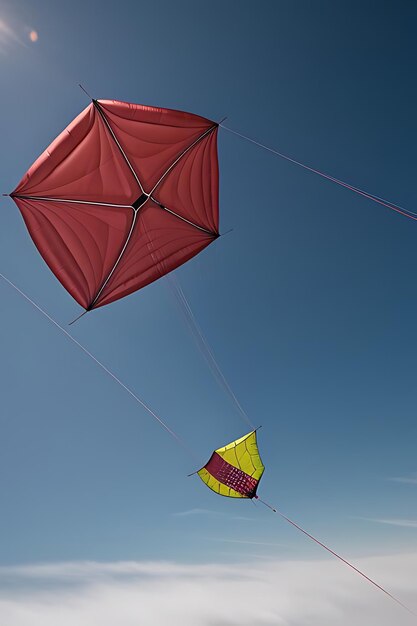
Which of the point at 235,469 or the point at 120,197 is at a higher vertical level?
the point at 120,197

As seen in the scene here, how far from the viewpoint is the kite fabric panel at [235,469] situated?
39.5 ft

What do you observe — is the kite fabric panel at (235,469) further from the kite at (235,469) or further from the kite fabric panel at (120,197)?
the kite fabric panel at (120,197)

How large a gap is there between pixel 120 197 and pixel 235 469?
9942 millimetres

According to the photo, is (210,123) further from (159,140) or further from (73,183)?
(73,183)

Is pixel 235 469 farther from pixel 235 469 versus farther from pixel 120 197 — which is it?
pixel 120 197

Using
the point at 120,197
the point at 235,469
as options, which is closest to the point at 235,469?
the point at 235,469

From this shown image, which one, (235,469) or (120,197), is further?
(120,197)

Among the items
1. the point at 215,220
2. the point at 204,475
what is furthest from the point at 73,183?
the point at 204,475

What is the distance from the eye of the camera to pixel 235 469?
12.4 m

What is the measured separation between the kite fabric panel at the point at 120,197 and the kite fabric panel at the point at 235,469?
21.9 feet

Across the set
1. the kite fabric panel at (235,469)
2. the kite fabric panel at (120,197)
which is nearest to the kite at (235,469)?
the kite fabric panel at (235,469)

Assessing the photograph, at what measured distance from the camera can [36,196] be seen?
1095 centimetres

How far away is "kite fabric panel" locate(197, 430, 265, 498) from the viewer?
12050 millimetres

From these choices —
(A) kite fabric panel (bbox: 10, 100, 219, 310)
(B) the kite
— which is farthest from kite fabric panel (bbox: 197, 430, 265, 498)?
(A) kite fabric panel (bbox: 10, 100, 219, 310)
